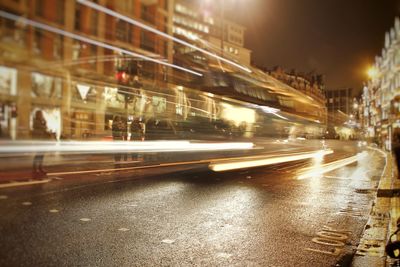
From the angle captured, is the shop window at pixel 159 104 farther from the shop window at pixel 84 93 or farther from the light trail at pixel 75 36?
the shop window at pixel 84 93

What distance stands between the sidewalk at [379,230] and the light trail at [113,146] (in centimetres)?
860

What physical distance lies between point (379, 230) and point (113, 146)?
11.7m

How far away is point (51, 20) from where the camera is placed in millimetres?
12852

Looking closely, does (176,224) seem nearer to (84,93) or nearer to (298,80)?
(84,93)

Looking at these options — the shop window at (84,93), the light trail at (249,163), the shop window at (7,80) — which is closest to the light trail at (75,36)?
the shop window at (7,80)

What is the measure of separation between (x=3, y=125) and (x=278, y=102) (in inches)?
517

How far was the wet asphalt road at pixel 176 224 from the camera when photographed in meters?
4.31

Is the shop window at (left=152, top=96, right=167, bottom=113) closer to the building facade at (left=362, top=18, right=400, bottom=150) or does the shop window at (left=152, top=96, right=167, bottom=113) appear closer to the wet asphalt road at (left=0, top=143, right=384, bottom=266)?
the wet asphalt road at (left=0, top=143, right=384, bottom=266)

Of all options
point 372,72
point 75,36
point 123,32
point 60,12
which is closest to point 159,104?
point 75,36

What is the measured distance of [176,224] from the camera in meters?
5.94

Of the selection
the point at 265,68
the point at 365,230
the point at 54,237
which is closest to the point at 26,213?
the point at 54,237

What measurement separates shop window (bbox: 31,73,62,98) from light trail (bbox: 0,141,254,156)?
5.66ft

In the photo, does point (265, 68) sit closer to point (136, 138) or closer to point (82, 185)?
point (136, 138)

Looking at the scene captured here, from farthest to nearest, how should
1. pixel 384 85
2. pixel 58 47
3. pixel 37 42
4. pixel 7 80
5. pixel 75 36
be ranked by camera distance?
pixel 384 85 < pixel 75 36 < pixel 58 47 < pixel 37 42 < pixel 7 80
